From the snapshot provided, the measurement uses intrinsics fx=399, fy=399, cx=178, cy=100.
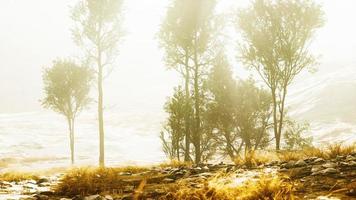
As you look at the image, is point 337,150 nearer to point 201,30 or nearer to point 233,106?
point 201,30

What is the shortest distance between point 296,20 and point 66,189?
2201 centimetres

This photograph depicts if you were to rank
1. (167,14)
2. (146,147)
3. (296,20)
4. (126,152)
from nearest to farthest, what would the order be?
(296,20)
(167,14)
(126,152)
(146,147)

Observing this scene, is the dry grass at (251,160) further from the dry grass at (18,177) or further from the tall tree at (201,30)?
the tall tree at (201,30)

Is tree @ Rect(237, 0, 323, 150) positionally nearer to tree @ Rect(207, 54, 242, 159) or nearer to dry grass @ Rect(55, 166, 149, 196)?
tree @ Rect(207, 54, 242, 159)

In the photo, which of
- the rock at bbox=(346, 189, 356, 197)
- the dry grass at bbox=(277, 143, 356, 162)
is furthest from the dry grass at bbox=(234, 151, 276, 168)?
the rock at bbox=(346, 189, 356, 197)

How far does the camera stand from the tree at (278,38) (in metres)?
26.2

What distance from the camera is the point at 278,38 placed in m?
27.0

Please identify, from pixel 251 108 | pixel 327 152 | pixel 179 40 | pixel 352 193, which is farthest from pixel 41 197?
pixel 251 108

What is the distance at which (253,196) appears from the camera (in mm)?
4723

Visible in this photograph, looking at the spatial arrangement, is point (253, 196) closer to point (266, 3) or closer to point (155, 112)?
point (266, 3)

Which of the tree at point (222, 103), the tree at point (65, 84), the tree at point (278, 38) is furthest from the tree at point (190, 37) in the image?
the tree at point (65, 84)

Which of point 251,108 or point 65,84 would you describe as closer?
point 251,108

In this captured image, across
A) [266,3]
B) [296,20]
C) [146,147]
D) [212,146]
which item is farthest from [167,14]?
[146,147]

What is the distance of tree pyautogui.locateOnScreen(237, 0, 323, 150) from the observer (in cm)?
2620
